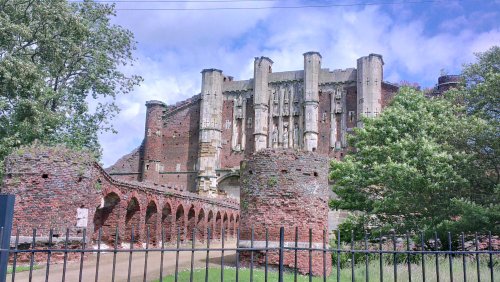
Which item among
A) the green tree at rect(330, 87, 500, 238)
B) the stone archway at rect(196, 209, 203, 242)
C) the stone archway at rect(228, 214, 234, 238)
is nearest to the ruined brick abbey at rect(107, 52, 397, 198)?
the stone archway at rect(228, 214, 234, 238)

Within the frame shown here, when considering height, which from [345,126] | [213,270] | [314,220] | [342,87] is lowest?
[213,270]

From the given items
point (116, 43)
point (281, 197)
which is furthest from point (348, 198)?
point (116, 43)

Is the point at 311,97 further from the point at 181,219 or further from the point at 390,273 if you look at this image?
the point at 390,273

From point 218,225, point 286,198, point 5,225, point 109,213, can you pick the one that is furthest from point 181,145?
point 5,225

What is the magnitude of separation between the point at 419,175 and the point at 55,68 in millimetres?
16447

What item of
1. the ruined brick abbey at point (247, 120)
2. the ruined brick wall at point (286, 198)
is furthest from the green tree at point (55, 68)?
the ruined brick abbey at point (247, 120)

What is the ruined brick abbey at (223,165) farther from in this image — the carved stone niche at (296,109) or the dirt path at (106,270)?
the dirt path at (106,270)

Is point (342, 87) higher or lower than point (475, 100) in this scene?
higher

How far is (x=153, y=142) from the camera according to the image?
4569cm

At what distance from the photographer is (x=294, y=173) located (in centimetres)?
1348

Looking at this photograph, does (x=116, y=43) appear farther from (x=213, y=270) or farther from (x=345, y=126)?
(x=345, y=126)

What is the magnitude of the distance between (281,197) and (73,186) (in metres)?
6.23

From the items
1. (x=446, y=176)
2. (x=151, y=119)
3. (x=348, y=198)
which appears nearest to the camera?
(x=446, y=176)

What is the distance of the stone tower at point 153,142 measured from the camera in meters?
45.0
